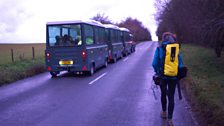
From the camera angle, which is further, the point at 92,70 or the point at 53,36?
the point at 92,70

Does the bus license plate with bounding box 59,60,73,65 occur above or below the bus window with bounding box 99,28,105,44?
below

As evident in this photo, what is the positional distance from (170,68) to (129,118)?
172cm

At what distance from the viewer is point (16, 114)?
902 cm

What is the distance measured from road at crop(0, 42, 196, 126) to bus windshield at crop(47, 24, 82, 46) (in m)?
3.28

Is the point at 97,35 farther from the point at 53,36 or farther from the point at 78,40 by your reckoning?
the point at 53,36

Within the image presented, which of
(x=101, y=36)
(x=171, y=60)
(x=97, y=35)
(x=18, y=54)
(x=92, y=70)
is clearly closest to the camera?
(x=171, y=60)

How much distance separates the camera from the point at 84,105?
10.1 metres

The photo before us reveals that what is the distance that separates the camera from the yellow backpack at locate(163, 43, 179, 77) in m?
7.45

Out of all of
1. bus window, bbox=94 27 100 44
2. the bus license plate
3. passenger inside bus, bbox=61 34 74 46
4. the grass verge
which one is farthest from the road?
bus window, bbox=94 27 100 44

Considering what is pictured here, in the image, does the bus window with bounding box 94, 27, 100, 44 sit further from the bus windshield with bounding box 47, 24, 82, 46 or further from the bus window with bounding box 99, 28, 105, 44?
the bus windshield with bounding box 47, 24, 82, 46

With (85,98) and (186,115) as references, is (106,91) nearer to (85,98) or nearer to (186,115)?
(85,98)

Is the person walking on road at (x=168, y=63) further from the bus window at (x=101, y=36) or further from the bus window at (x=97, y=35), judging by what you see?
the bus window at (x=101, y=36)

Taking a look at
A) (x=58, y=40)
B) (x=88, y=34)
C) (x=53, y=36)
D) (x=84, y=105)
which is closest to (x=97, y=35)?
(x=88, y=34)

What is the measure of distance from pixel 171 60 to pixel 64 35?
36.6 ft
